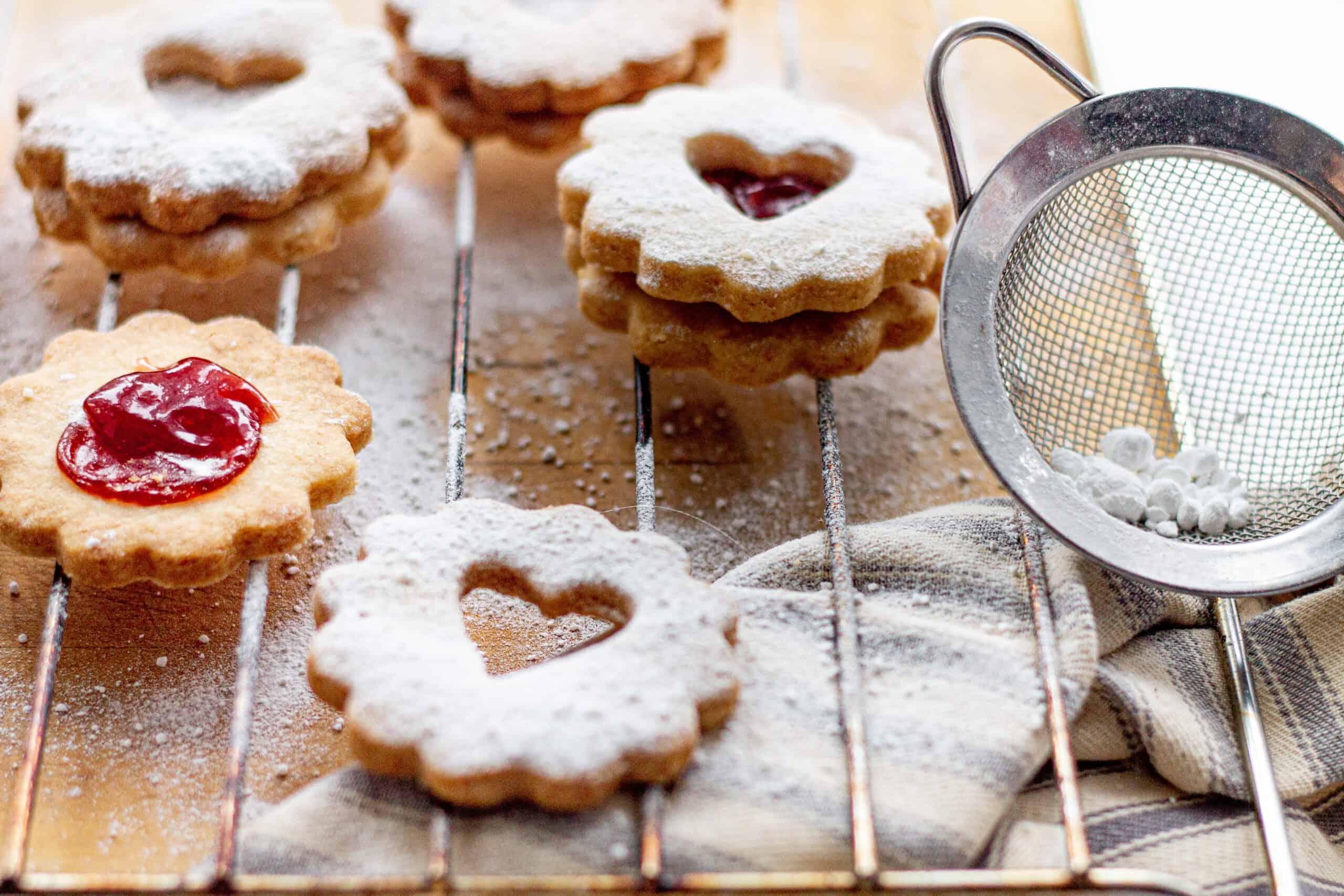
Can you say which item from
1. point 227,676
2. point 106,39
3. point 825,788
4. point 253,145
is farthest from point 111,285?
point 825,788

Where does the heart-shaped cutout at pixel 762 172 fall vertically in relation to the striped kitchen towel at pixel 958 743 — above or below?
above

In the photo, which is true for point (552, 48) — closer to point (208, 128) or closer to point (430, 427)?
point (208, 128)

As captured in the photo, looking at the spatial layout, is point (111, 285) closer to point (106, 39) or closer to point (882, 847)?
point (106, 39)

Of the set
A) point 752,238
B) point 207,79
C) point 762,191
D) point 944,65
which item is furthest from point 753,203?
point 207,79

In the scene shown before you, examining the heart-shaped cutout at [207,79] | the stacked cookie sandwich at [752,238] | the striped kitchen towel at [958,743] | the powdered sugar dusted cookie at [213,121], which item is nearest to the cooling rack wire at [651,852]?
the striped kitchen towel at [958,743]

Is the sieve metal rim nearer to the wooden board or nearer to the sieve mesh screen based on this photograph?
Result: the sieve mesh screen

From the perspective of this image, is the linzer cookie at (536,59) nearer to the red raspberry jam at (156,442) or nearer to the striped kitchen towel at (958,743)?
the red raspberry jam at (156,442)

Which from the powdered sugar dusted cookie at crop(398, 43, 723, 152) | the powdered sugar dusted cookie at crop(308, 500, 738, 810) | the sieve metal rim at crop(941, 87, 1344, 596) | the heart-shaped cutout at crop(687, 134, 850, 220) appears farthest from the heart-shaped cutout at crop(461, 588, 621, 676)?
the powdered sugar dusted cookie at crop(398, 43, 723, 152)
